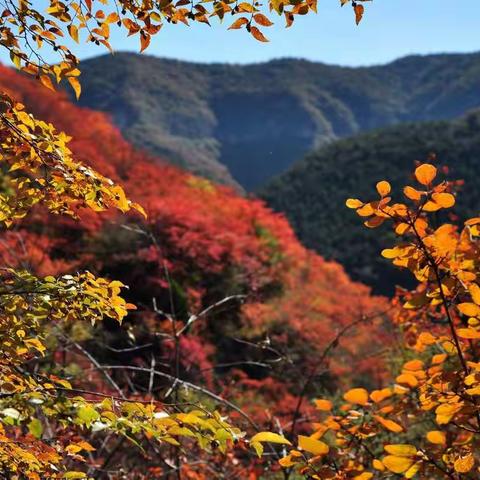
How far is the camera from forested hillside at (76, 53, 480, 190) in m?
135

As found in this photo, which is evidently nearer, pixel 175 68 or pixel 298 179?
pixel 298 179

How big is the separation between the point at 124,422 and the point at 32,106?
26021mm

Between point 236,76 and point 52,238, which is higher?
point 236,76

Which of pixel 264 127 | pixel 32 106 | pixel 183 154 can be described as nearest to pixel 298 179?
pixel 32 106


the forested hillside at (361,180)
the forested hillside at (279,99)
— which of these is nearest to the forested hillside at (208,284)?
the forested hillside at (361,180)

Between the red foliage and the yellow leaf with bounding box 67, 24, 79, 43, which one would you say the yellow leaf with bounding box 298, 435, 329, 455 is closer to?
the yellow leaf with bounding box 67, 24, 79, 43

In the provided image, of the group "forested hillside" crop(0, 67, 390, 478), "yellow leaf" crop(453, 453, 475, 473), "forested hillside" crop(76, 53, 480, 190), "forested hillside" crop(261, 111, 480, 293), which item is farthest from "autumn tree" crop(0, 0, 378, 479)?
"forested hillside" crop(76, 53, 480, 190)

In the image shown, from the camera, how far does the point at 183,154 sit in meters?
95.0

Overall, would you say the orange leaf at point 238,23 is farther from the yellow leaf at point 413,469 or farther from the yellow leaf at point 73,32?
the yellow leaf at point 413,469

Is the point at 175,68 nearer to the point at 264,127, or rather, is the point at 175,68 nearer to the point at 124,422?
the point at 264,127

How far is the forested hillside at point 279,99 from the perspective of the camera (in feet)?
444

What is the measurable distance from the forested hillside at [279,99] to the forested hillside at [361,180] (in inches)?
2980

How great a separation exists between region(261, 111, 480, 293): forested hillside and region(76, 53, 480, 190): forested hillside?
75.7m

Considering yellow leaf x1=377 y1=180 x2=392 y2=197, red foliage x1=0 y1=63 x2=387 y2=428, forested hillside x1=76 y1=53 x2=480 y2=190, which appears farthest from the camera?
forested hillside x1=76 y1=53 x2=480 y2=190
